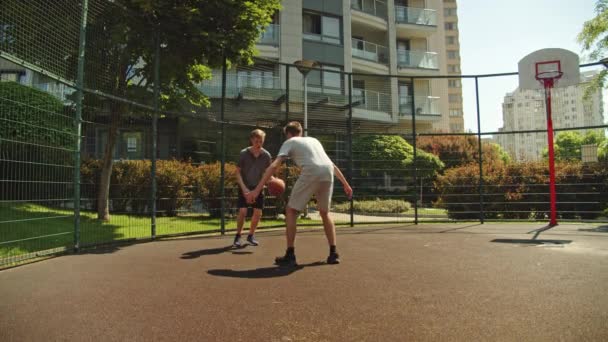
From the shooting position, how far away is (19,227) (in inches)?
262

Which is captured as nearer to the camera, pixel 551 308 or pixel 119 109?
pixel 551 308

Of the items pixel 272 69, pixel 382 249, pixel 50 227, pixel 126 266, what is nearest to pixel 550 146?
pixel 382 249

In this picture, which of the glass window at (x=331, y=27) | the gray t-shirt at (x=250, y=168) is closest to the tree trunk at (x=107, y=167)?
the gray t-shirt at (x=250, y=168)

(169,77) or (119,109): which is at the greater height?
(169,77)

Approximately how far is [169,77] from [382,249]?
222 inches

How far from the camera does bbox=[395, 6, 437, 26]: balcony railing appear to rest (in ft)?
93.0

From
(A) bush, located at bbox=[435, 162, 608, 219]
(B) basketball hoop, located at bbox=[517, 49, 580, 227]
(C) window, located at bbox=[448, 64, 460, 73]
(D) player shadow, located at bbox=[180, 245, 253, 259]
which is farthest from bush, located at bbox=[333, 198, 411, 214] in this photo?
(C) window, located at bbox=[448, 64, 460, 73]

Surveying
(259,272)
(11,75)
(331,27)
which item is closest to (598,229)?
(259,272)

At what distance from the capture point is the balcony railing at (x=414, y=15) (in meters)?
28.3

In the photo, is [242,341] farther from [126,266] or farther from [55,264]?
[55,264]

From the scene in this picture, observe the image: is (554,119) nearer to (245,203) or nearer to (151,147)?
(245,203)

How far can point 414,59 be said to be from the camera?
2775cm

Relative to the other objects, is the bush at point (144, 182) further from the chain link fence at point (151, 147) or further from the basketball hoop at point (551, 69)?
the basketball hoop at point (551, 69)

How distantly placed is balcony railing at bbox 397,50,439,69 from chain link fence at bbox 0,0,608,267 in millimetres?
14485
